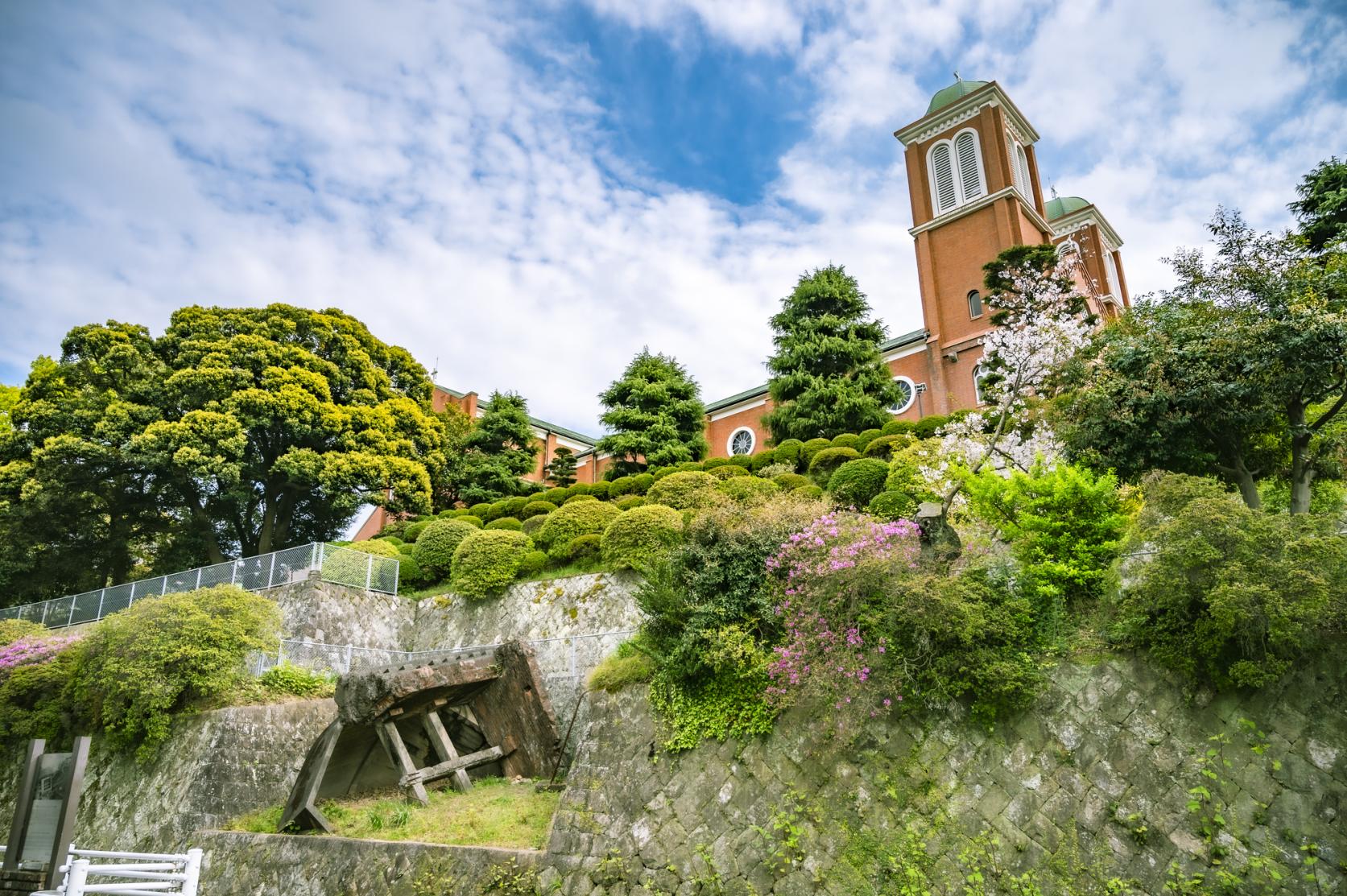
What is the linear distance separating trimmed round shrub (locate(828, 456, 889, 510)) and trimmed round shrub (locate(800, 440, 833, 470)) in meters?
3.83

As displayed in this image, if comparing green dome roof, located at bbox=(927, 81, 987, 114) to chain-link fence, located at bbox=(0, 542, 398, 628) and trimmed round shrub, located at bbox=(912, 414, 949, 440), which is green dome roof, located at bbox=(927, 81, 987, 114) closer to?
trimmed round shrub, located at bbox=(912, 414, 949, 440)

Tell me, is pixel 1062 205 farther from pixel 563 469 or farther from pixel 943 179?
pixel 563 469

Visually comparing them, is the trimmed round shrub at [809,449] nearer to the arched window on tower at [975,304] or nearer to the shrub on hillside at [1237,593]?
the arched window on tower at [975,304]

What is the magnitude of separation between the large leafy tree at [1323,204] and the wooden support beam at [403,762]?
19.6m

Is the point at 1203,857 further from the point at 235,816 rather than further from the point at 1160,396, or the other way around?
the point at 235,816

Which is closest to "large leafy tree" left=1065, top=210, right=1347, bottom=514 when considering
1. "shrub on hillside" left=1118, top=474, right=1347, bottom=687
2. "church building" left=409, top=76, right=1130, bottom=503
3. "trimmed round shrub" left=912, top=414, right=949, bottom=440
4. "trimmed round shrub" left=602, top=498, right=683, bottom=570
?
"shrub on hillside" left=1118, top=474, right=1347, bottom=687

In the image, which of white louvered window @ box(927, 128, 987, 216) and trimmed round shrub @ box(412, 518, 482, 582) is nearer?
trimmed round shrub @ box(412, 518, 482, 582)

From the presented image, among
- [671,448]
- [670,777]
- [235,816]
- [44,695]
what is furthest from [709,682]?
[671,448]

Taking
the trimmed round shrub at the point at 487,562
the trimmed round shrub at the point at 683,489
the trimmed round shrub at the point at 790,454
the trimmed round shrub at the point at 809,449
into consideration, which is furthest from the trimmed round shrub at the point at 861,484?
the trimmed round shrub at the point at 487,562

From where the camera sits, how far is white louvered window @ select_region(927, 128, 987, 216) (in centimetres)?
3178

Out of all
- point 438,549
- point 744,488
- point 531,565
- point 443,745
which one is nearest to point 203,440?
point 438,549

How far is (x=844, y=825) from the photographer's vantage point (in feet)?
24.6

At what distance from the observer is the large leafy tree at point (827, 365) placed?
23359 millimetres

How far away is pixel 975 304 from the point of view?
29.8 m
